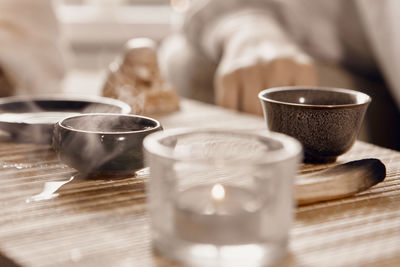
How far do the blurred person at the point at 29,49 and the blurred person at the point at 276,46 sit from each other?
36 centimetres

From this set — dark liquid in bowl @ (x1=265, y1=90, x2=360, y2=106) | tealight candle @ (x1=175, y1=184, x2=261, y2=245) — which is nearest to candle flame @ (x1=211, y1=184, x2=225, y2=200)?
tealight candle @ (x1=175, y1=184, x2=261, y2=245)

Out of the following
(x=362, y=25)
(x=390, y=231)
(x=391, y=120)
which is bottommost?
(x=391, y=120)

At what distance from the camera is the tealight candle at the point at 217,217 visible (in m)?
0.32

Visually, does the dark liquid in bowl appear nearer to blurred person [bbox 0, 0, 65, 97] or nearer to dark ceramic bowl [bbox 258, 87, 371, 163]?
dark ceramic bowl [bbox 258, 87, 371, 163]

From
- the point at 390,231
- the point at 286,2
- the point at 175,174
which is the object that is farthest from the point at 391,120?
the point at 175,174

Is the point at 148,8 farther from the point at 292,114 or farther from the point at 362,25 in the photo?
the point at 292,114

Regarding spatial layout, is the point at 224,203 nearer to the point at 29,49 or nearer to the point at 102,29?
the point at 29,49

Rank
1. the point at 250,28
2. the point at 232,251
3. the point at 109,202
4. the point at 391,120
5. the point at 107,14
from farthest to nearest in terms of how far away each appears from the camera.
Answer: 1. the point at 107,14
2. the point at 391,120
3. the point at 250,28
4. the point at 109,202
5. the point at 232,251

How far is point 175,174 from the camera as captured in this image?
1.09 ft

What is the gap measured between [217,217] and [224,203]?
2 centimetres

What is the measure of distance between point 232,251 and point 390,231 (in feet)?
0.47

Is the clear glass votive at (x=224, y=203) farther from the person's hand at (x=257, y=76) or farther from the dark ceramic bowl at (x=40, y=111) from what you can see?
the person's hand at (x=257, y=76)

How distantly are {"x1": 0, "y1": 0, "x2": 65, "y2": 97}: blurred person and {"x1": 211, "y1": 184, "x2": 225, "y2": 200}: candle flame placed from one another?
817mm

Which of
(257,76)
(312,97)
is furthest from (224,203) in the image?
(257,76)
